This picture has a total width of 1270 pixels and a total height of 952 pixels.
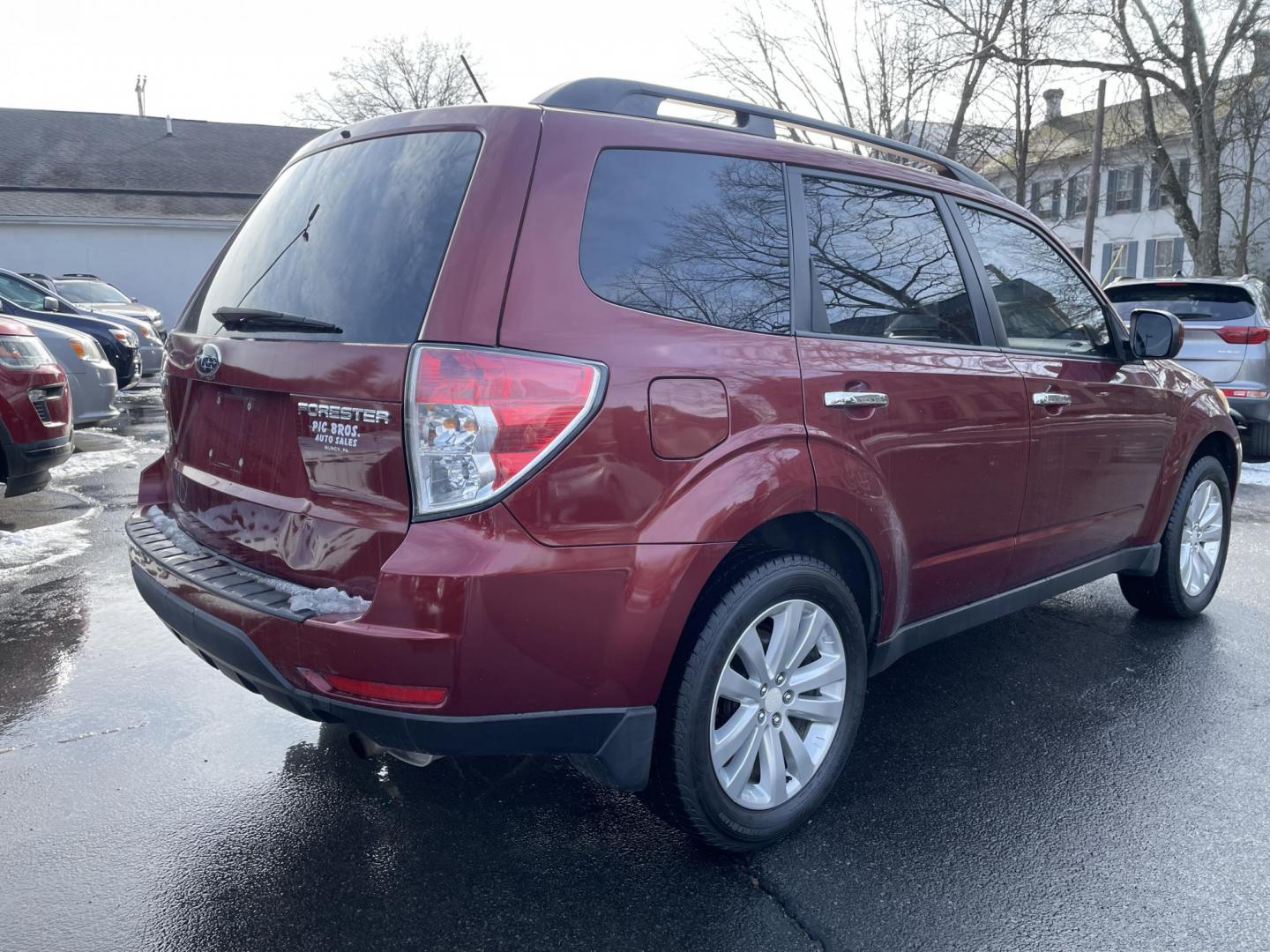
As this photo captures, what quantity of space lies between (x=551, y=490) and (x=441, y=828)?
1187 millimetres

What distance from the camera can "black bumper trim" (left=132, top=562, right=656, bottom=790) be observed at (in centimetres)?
216

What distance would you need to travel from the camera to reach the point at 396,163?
8.11 ft

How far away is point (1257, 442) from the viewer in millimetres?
9102

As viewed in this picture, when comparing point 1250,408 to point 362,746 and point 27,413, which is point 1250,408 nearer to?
point 362,746

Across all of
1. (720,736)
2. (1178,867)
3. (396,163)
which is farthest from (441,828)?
(1178,867)

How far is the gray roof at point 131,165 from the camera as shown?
95.8ft

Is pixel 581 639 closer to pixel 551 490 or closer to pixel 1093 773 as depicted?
pixel 551 490

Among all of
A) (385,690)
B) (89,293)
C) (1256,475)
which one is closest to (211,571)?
(385,690)

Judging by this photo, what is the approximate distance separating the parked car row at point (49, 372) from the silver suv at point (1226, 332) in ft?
27.5

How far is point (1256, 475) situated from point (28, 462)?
9.66m

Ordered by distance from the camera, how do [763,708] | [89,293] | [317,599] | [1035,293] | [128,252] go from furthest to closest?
[128,252] → [89,293] → [1035,293] → [763,708] → [317,599]

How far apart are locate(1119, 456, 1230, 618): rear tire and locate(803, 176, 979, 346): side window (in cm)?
186

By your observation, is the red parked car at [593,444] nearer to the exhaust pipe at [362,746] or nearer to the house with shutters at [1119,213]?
the exhaust pipe at [362,746]

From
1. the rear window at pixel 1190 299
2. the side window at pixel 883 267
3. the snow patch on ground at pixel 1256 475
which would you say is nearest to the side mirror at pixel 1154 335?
the side window at pixel 883 267
